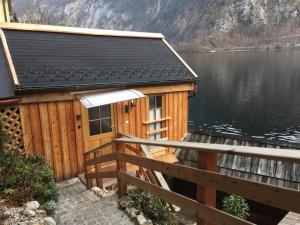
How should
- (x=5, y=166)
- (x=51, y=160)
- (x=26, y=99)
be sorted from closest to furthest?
(x=5, y=166), (x=26, y=99), (x=51, y=160)

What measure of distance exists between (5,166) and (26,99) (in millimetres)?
2237

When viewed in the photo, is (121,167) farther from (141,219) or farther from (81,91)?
(81,91)

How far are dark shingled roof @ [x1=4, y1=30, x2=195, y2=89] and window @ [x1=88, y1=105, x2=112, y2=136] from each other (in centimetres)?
85

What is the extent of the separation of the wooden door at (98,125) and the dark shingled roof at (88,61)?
2.89ft

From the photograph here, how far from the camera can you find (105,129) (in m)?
9.48

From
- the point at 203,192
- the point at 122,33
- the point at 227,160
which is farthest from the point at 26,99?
the point at 227,160

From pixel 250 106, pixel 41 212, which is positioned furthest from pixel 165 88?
pixel 250 106

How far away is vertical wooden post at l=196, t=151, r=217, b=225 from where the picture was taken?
10.1 feet

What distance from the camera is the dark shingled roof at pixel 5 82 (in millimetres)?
7582

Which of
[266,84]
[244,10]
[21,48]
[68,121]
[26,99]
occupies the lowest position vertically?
[266,84]

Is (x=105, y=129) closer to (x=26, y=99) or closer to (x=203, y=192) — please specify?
(x=26, y=99)

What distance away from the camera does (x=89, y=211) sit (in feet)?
18.9

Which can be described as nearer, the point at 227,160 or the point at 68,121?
the point at 68,121

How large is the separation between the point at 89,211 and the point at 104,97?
3756 mm
